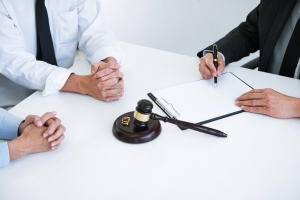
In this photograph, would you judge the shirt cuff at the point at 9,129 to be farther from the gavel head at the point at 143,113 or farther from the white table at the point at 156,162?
the gavel head at the point at 143,113

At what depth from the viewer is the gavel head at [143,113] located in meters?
0.94

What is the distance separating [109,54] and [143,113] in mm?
500

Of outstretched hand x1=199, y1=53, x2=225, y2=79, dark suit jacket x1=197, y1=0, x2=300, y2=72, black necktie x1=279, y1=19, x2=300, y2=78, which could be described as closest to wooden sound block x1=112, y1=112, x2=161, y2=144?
outstretched hand x1=199, y1=53, x2=225, y2=79

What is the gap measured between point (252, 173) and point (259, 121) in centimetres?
A: 23

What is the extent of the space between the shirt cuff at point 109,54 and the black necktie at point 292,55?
0.70 metres

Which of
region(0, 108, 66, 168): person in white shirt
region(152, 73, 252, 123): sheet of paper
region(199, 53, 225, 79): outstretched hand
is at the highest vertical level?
region(199, 53, 225, 79): outstretched hand

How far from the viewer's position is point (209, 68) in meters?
1.26

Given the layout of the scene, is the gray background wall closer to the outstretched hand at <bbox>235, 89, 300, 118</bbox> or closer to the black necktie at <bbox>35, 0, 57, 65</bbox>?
the black necktie at <bbox>35, 0, 57, 65</bbox>

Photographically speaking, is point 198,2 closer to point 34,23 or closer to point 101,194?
point 34,23

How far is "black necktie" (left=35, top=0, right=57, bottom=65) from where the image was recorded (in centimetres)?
135

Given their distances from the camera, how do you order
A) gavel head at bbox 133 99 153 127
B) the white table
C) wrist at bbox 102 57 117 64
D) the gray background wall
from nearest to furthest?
the white table < gavel head at bbox 133 99 153 127 < wrist at bbox 102 57 117 64 < the gray background wall

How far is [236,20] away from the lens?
2736 mm

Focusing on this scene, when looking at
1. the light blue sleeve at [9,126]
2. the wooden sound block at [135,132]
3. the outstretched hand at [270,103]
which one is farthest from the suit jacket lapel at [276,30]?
the light blue sleeve at [9,126]

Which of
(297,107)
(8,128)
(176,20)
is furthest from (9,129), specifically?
(176,20)
